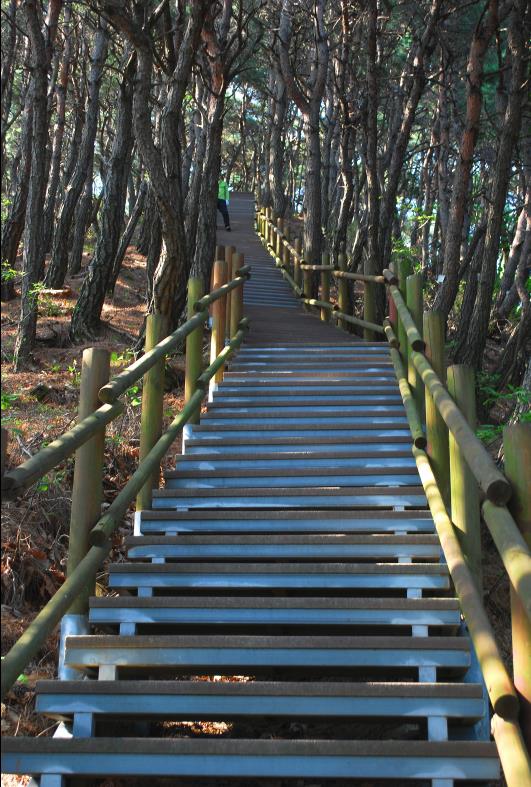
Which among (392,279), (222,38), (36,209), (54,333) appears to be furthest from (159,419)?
(222,38)

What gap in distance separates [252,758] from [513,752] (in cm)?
126

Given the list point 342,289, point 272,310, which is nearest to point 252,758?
point 342,289

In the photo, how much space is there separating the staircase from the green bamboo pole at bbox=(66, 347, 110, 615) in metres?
0.26

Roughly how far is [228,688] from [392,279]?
507 cm

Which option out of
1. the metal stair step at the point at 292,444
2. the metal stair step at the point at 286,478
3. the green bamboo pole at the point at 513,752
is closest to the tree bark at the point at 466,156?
the metal stair step at the point at 292,444

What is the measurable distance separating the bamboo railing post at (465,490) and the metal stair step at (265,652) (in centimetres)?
37

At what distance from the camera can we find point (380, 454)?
6.43m

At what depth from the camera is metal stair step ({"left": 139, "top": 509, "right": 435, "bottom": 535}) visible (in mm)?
5180

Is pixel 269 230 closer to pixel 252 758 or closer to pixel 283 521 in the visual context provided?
pixel 283 521

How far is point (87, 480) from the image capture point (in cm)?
417

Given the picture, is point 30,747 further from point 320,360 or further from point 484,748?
point 320,360

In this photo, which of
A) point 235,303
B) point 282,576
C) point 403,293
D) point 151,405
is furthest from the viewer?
point 235,303

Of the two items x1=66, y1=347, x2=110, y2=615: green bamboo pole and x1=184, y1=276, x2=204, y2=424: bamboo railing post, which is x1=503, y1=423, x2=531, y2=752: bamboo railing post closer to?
x1=66, y1=347, x2=110, y2=615: green bamboo pole

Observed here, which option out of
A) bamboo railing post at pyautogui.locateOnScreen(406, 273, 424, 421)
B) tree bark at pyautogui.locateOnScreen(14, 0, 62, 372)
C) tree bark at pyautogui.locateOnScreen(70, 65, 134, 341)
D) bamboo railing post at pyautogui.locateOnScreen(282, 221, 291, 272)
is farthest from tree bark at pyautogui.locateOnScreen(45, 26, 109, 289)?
bamboo railing post at pyautogui.locateOnScreen(406, 273, 424, 421)
